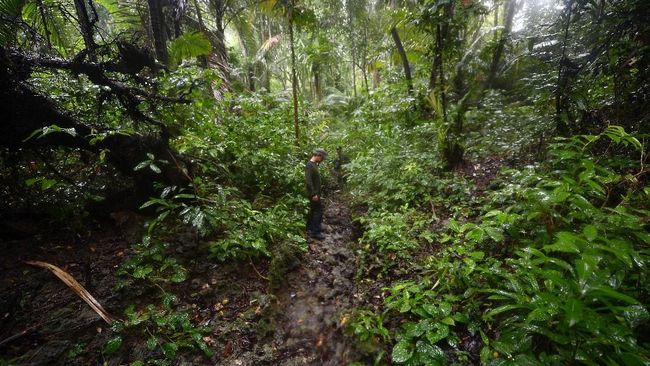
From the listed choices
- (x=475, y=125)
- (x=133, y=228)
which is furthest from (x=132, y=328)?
(x=475, y=125)

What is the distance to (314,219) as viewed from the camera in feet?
17.5

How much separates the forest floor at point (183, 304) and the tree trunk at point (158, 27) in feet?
10.4

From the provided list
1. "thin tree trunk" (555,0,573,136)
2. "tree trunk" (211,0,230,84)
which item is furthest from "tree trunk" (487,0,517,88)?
"tree trunk" (211,0,230,84)

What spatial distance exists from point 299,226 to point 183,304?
209 centimetres

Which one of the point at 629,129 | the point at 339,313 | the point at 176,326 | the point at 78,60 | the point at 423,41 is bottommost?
the point at 339,313

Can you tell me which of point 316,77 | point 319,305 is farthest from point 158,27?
point 316,77

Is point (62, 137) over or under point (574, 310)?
over

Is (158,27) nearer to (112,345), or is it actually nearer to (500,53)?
(112,345)

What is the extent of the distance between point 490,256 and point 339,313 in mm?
1807

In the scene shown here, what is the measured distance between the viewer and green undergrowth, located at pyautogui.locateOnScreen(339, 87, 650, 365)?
1962 millimetres

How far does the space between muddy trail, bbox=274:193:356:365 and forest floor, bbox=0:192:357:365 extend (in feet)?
0.04

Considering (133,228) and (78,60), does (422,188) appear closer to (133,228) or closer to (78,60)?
(133,228)

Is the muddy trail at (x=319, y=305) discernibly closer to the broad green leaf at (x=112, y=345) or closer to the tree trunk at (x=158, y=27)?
the broad green leaf at (x=112, y=345)

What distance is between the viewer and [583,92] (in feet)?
14.2
